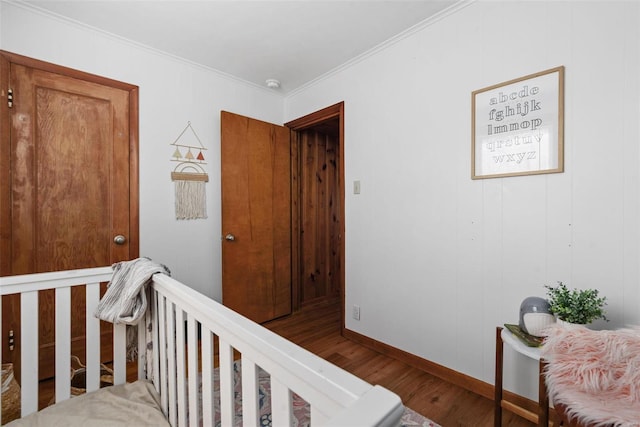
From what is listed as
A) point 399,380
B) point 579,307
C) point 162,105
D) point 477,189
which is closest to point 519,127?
point 477,189

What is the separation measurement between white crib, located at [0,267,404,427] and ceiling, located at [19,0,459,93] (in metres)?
1.63

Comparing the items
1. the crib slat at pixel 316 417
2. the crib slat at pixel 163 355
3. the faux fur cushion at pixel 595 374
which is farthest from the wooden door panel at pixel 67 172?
the faux fur cushion at pixel 595 374

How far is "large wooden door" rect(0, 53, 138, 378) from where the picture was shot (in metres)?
1.74

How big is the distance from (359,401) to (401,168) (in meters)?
1.84

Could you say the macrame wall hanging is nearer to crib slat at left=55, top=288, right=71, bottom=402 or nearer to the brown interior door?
the brown interior door

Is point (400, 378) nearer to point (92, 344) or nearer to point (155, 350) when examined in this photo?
point (155, 350)

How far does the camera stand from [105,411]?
3.46 ft

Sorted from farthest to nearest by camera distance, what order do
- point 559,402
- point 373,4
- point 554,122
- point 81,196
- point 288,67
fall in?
point 288,67 → point 81,196 → point 373,4 → point 554,122 → point 559,402

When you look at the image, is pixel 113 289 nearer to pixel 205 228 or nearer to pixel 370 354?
pixel 205 228

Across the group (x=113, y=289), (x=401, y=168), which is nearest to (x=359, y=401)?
(x=113, y=289)

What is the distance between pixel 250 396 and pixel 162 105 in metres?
2.36

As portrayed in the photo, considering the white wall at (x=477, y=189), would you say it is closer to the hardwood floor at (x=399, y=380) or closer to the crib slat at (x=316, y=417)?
the hardwood floor at (x=399, y=380)

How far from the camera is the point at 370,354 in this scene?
2.21 metres

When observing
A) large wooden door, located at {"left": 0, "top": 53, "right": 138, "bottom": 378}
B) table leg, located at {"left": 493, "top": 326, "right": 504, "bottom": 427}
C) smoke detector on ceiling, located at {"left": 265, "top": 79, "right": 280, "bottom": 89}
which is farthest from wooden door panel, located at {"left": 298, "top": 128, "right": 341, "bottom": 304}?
table leg, located at {"left": 493, "top": 326, "right": 504, "bottom": 427}
